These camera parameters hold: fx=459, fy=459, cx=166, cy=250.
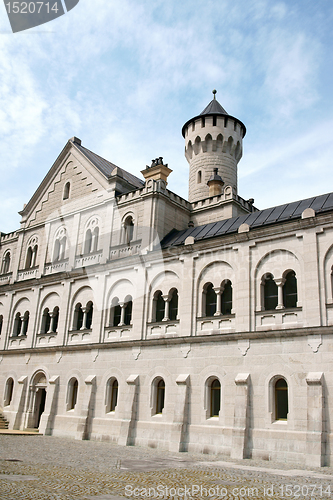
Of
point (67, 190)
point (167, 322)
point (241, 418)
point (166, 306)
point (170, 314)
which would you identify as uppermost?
point (67, 190)

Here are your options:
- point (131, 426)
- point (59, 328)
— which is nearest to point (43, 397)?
point (59, 328)

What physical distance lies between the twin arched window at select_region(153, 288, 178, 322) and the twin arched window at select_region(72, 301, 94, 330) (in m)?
5.81

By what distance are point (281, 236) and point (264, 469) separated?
11.4 metres

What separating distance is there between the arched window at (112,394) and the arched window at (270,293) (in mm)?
11077

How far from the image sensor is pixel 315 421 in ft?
63.4

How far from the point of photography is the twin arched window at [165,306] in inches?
1087

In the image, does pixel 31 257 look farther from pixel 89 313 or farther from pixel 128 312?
pixel 128 312

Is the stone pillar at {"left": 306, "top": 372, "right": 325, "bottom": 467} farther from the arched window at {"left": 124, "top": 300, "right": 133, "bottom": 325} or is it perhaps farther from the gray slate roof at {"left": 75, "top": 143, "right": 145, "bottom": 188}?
the gray slate roof at {"left": 75, "top": 143, "right": 145, "bottom": 188}

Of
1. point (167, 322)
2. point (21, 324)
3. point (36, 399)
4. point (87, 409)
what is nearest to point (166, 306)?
point (167, 322)

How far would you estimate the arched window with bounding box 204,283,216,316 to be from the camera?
26109 millimetres

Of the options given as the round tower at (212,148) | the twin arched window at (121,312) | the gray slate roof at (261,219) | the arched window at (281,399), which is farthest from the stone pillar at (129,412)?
the round tower at (212,148)

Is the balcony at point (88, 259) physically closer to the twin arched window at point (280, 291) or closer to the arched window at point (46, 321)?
the arched window at point (46, 321)

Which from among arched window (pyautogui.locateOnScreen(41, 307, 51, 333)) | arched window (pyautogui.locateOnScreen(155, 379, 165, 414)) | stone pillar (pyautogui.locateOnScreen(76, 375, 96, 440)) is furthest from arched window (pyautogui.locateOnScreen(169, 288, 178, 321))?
arched window (pyautogui.locateOnScreen(41, 307, 51, 333))

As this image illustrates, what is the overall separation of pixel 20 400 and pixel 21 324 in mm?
6491
